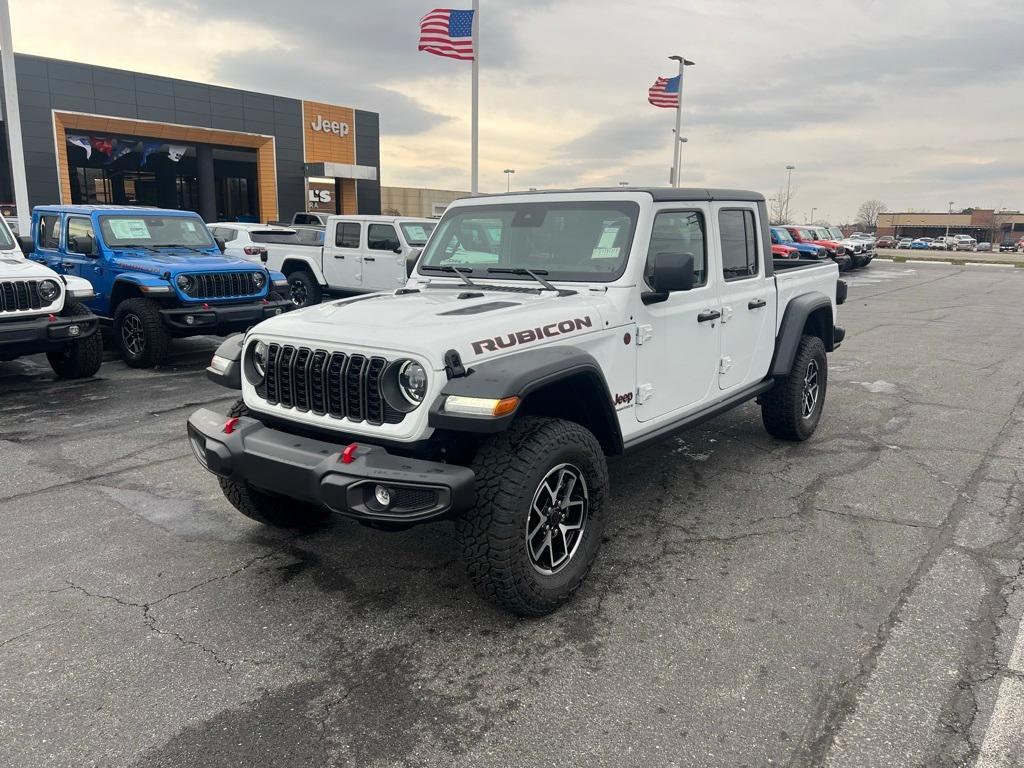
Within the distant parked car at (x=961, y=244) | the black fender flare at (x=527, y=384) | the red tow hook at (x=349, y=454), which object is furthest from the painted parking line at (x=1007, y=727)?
the distant parked car at (x=961, y=244)

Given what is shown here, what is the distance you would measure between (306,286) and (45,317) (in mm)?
7057

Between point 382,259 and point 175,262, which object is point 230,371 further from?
point 382,259

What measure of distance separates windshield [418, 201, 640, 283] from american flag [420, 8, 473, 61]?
1502 centimetres

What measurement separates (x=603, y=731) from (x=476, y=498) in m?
0.97

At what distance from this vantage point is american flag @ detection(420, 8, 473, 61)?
715 inches

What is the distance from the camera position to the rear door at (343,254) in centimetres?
1345

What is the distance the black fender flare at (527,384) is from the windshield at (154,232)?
26.1 ft

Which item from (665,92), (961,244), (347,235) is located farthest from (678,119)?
(961,244)

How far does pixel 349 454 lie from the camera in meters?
3.05

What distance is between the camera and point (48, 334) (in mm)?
7266

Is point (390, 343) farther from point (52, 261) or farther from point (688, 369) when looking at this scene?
point (52, 261)

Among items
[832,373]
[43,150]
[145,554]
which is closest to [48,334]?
[145,554]

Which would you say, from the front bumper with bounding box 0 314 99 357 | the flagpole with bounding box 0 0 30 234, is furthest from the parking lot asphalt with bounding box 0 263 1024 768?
the flagpole with bounding box 0 0 30 234

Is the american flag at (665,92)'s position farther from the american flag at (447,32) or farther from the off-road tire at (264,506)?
the off-road tire at (264,506)
